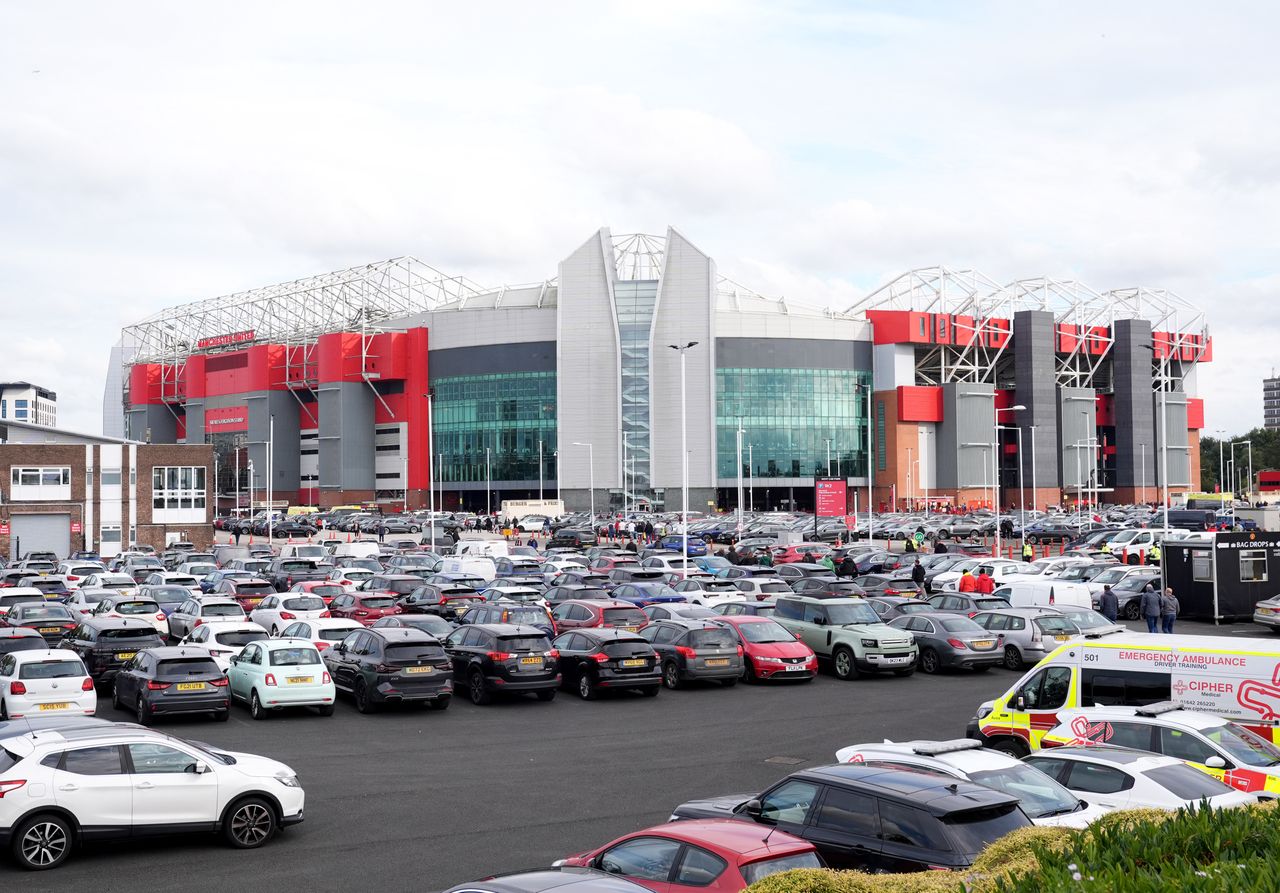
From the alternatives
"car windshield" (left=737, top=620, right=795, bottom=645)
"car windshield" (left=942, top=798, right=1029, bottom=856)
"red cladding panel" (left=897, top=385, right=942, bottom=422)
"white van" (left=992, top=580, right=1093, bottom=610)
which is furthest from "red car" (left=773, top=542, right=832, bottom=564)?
"red cladding panel" (left=897, top=385, right=942, bottom=422)

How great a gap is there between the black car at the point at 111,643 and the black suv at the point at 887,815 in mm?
17149

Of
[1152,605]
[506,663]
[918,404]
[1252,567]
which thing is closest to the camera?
[506,663]

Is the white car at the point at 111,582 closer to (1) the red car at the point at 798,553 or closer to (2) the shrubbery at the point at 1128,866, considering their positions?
(1) the red car at the point at 798,553

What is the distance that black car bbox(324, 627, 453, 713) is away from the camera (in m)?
21.9

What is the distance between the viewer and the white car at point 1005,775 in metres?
10.8

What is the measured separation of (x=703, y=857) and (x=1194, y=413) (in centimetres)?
15065

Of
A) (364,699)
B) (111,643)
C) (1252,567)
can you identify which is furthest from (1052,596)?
(111,643)

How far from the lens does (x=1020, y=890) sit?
560cm

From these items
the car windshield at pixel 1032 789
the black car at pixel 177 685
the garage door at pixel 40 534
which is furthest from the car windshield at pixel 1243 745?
the garage door at pixel 40 534

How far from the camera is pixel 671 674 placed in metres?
25.4

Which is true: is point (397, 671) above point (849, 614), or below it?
below

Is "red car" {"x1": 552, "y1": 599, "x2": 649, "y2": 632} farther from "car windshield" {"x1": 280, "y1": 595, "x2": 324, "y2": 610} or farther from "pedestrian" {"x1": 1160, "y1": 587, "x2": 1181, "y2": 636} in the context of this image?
"pedestrian" {"x1": 1160, "y1": 587, "x2": 1181, "y2": 636}

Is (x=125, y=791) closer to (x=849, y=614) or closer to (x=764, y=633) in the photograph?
(x=764, y=633)

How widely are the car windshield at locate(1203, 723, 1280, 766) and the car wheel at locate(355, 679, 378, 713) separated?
14381 mm
